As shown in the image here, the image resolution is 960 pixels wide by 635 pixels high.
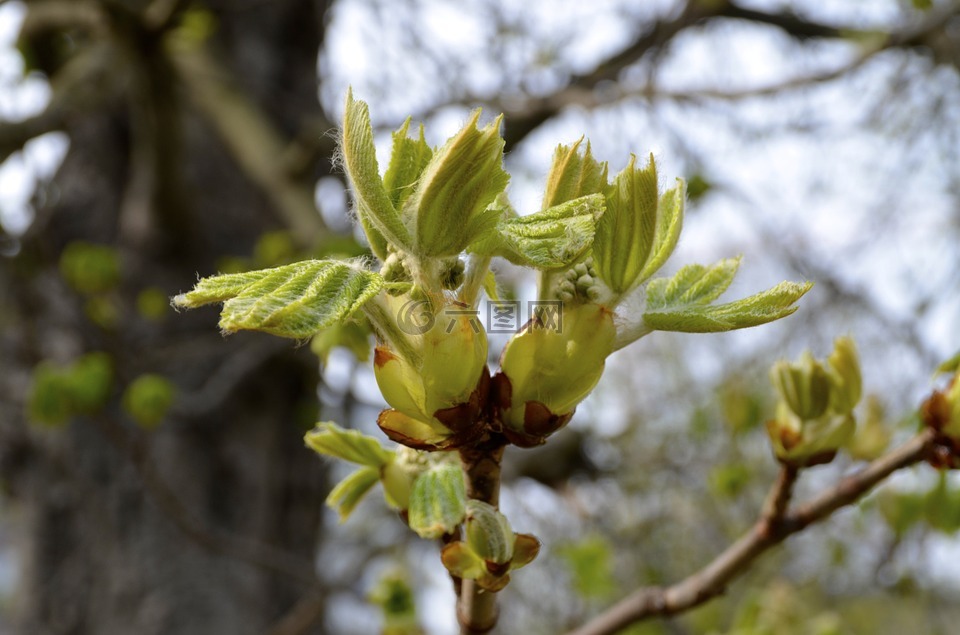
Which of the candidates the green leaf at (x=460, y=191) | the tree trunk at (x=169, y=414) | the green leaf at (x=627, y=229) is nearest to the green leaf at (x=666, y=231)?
the green leaf at (x=627, y=229)

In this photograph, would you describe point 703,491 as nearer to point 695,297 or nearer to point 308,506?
point 308,506

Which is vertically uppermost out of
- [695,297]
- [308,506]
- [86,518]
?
[695,297]

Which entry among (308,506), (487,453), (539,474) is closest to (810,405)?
(487,453)

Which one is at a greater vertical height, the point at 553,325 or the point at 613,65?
the point at 553,325

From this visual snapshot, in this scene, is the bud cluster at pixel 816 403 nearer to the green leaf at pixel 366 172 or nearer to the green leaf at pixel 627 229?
the green leaf at pixel 627 229

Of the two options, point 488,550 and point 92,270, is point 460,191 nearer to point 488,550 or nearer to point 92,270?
point 488,550

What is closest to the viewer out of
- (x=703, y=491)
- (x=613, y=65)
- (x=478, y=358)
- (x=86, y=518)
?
(x=478, y=358)

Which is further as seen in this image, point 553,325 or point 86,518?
point 86,518

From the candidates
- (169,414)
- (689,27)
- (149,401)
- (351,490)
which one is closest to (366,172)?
(351,490)
